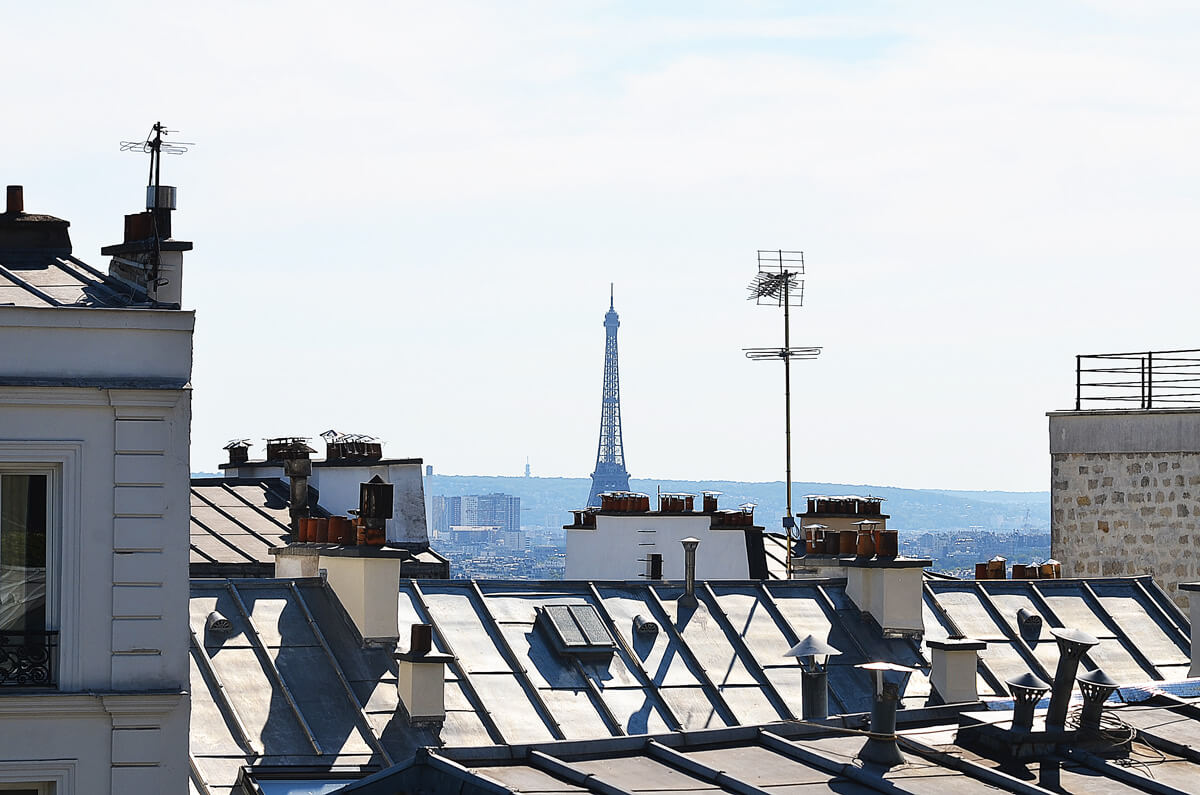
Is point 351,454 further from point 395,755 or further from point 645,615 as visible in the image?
point 395,755

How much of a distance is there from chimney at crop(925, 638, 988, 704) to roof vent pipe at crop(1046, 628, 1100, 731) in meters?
5.39

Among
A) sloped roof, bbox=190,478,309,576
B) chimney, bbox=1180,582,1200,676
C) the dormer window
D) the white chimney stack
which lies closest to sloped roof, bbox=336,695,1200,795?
the dormer window

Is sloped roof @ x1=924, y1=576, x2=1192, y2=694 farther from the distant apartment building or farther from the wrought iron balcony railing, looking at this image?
the wrought iron balcony railing

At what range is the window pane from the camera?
1628cm

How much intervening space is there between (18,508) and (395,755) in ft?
19.4

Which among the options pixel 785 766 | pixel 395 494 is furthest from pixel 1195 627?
pixel 395 494

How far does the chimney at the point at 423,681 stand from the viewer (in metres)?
21.5

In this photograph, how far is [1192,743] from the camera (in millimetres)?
19719

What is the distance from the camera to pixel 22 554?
16.3 m

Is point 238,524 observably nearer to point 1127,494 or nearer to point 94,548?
point 1127,494

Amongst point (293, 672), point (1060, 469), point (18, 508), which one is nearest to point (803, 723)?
point (293, 672)

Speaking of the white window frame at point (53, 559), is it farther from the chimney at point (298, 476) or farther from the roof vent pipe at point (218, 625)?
the chimney at point (298, 476)

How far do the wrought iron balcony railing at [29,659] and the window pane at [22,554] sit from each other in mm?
81

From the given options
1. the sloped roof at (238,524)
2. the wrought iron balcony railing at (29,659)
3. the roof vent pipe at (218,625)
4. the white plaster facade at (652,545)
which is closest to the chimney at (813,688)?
the roof vent pipe at (218,625)
